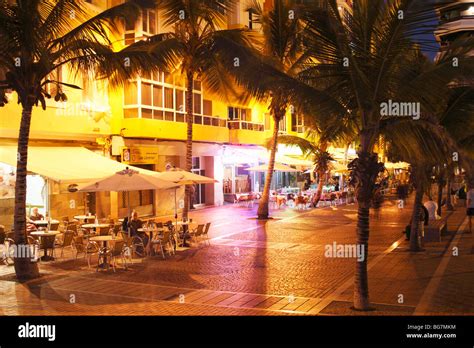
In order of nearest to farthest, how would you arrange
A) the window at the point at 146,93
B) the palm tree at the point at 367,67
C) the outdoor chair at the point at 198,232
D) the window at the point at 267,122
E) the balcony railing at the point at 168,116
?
the palm tree at the point at 367,67 → the outdoor chair at the point at 198,232 → the balcony railing at the point at 168,116 → the window at the point at 146,93 → the window at the point at 267,122

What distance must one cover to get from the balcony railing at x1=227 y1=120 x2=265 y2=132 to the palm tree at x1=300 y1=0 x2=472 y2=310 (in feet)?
84.7

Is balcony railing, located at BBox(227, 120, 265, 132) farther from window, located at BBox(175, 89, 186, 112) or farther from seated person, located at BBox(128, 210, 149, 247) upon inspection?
seated person, located at BBox(128, 210, 149, 247)

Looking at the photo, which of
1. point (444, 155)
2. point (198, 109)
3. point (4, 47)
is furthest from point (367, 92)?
point (198, 109)

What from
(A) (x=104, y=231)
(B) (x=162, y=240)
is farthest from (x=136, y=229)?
(A) (x=104, y=231)

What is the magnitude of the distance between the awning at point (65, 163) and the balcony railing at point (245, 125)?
14.7 metres

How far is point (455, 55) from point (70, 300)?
8499 mm

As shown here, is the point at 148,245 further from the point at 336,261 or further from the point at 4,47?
the point at 4,47

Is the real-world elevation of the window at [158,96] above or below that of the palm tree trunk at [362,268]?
above

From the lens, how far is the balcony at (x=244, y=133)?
3403 cm

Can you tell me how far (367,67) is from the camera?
8875 mm

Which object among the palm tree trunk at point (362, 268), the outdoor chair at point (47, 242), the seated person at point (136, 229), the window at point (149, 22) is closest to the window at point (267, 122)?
the window at point (149, 22)

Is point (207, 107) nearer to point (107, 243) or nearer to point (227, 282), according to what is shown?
point (107, 243)

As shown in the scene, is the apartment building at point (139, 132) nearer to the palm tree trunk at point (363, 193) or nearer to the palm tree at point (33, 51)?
the palm tree at point (33, 51)

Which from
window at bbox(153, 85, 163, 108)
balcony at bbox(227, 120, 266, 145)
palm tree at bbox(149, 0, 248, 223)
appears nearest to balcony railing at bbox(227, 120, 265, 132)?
balcony at bbox(227, 120, 266, 145)
